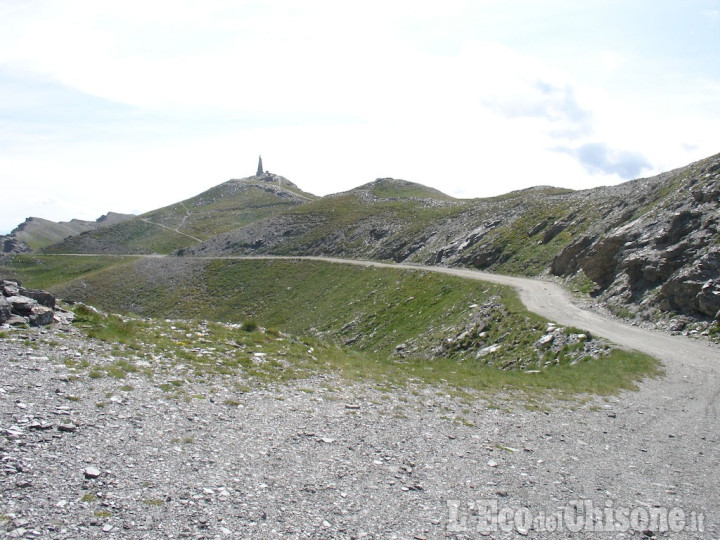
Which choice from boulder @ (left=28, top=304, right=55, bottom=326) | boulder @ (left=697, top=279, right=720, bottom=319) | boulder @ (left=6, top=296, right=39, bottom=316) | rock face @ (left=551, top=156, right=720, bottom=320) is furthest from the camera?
rock face @ (left=551, top=156, right=720, bottom=320)

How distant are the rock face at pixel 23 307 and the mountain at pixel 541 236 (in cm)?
3487

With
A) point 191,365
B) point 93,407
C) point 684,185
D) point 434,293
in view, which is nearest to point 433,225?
point 434,293

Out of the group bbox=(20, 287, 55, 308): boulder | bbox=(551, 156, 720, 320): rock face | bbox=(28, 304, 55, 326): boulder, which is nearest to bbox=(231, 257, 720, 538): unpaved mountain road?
bbox=(551, 156, 720, 320): rock face

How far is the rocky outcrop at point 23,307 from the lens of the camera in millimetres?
17891

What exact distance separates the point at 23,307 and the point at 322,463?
1498cm

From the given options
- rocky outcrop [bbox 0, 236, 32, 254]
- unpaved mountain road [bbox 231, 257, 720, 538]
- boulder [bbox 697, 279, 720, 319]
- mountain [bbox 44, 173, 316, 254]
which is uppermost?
mountain [bbox 44, 173, 316, 254]

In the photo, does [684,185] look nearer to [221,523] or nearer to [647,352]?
[647,352]

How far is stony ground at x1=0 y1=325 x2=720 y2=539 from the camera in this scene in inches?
312

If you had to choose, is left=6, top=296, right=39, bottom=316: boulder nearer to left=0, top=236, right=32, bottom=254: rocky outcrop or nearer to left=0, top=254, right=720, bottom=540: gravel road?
left=0, top=254, right=720, bottom=540: gravel road

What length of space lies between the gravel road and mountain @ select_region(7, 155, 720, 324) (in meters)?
19.6

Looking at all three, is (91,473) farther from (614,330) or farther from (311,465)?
(614,330)

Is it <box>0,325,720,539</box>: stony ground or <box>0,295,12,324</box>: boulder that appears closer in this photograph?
<box>0,325,720,539</box>: stony ground

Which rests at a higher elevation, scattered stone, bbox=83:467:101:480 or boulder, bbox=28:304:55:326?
boulder, bbox=28:304:55:326

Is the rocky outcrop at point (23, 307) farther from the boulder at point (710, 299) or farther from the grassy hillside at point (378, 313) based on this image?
the boulder at point (710, 299)
